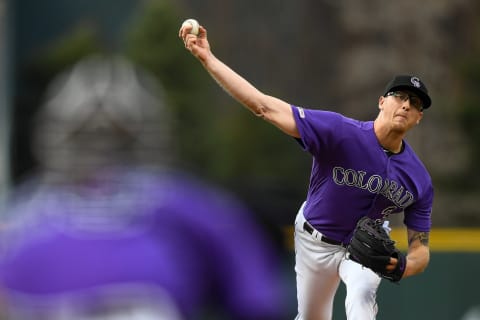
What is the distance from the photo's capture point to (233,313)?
2.63m

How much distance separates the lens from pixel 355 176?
5145mm

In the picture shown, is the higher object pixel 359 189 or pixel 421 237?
pixel 359 189

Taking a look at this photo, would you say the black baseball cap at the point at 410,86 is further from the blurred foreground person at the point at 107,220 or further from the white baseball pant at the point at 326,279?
the blurred foreground person at the point at 107,220

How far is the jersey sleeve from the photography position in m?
4.93

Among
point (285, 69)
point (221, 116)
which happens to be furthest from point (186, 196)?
point (285, 69)

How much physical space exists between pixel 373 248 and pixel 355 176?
40 centimetres

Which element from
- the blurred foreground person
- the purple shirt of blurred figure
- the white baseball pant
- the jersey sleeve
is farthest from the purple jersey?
the blurred foreground person

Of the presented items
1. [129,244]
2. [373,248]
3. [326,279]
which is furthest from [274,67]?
[129,244]

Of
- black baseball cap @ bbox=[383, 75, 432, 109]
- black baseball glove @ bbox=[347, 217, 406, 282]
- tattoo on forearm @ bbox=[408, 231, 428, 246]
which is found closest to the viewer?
black baseball glove @ bbox=[347, 217, 406, 282]

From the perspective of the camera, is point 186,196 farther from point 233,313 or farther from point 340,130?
point 340,130

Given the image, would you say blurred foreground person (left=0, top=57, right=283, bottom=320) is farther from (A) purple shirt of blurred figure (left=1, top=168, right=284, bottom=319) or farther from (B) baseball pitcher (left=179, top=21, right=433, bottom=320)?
(B) baseball pitcher (left=179, top=21, right=433, bottom=320)

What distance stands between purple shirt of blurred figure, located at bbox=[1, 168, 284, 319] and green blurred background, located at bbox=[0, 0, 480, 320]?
12073 mm

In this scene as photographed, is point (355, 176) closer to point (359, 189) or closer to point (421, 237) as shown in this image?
point (359, 189)

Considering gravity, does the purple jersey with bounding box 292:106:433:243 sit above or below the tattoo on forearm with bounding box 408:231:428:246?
above
